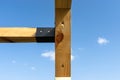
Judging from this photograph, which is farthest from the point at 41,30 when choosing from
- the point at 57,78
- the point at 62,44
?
the point at 57,78

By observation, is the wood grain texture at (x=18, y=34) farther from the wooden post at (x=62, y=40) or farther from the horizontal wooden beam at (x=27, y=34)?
the wooden post at (x=62, y=40)

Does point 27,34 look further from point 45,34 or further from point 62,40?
point 62,40

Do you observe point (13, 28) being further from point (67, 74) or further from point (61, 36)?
point (67, 74)

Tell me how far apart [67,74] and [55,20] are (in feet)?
1.33

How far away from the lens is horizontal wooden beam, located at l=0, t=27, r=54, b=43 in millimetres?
1774

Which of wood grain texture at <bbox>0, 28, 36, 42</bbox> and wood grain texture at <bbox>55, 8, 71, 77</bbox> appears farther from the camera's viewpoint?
wood grain texture at <bbox>0, 28, 36, 42</bbox>

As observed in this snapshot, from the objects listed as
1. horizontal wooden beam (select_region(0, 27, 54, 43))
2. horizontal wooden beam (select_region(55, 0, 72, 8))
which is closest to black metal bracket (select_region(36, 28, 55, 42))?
horizontal wooden beam (select_region(0, 27, 54, 43))

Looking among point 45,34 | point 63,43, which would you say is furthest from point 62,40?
point 45,34

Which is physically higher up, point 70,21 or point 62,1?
point 62,1

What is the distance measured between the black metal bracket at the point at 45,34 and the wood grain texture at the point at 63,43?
0.05 m

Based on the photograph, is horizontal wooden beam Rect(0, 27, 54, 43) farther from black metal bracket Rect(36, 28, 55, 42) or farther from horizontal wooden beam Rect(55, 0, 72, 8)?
horizontal wooden beam Rect(55, 0, 72, 8)

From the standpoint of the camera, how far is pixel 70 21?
5.75 ft

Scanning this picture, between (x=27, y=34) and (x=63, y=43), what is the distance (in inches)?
11.3

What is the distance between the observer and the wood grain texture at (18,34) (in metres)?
1.79
